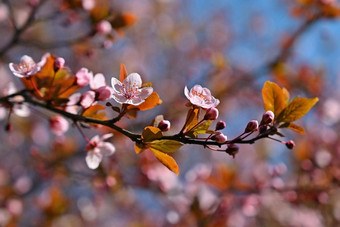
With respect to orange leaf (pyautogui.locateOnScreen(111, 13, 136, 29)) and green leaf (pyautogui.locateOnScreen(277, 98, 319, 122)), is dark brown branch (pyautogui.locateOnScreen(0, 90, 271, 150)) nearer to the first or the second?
green leaf (pyautogui.locateOnScreen(277, 98, 319, 122))

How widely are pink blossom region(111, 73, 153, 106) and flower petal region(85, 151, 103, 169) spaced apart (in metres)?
0.29

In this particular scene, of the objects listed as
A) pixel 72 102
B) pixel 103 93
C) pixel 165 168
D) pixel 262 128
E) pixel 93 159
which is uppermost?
pixel 262 128

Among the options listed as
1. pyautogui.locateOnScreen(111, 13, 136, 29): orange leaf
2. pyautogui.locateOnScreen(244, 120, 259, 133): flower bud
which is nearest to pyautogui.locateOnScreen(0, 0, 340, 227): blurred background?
pyautogui.locateOnScreen(111, 13, 136, 29): orange leaf

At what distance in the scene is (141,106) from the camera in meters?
1.00

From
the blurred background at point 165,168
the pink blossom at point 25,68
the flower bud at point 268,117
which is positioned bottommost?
the blurred background at point 165,168

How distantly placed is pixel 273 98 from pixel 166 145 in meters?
0.36

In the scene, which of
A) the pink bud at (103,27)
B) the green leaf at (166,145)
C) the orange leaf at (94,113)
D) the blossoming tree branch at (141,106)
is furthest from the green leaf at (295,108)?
the pink bud at (103,27)

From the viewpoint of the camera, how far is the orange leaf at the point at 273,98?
3.14 ft

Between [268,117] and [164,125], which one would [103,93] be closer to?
[164,125]

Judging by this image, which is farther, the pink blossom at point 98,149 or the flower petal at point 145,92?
the pink blossom at point 98,149

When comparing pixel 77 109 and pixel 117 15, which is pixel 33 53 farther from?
pixel 77 109

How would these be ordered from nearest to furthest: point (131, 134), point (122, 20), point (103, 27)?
point (131, 134) → point (103, 27) → point (122, 20)

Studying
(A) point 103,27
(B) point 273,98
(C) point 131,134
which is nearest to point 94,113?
(C) point 131,134

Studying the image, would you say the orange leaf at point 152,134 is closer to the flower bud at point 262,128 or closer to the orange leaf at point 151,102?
the orange leaf at point 151,102
